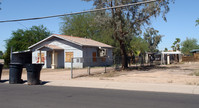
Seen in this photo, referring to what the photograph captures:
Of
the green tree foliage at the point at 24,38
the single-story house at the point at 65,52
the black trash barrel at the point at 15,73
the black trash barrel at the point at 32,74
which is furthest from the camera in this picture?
the green tree foliage at the point at 24,38

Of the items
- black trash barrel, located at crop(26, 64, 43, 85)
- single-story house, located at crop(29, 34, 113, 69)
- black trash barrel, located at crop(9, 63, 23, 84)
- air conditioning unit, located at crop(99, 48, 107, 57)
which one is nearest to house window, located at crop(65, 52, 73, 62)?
single-story house, located at crop(29, 34, 113, 69)

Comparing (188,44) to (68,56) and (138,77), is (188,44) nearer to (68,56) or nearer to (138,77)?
(68,56)

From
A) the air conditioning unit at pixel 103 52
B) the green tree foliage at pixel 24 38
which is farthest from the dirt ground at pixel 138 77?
the green tree foliage at pixel 24 38

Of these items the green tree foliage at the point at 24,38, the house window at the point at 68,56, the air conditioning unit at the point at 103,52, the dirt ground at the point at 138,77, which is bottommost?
the dirt ground at the point at 138,77

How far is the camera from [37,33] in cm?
4241

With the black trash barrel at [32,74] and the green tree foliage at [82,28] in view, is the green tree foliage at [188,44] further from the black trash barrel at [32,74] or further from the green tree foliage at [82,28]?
the black trash barrel at [32,74]

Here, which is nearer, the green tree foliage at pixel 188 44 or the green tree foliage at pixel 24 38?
the green tree foliage at pixel 24 38

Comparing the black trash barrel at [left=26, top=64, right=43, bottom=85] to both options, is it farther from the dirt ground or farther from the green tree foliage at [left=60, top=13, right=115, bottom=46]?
the green tree foliage at [left=60, top=13, right=115, bottom=46]

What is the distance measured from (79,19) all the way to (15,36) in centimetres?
1334

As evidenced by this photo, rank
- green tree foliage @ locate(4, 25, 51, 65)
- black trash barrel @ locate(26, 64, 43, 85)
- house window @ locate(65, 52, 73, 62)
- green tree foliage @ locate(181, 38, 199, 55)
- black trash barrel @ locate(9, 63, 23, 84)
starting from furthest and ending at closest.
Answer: green tree foliage @ locate(181, 38, 199, 55)
green tree foliage @ locate(4, 25, 51, 65)
house window @ locate(65, 52, 73, 62)
black trash barrel @ locate(9, 63, 23, 84)
black trash barrel @ locate(26, 64, 43, 85)

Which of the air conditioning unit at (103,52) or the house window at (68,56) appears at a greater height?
the air conditioning unit at (103,52)

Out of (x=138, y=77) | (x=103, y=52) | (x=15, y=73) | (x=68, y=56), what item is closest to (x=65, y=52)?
(x=68, y=56)

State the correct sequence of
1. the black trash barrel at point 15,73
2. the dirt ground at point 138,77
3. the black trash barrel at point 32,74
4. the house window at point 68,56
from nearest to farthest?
the black trash barrel at point 32,74, the dirt ground at point 138,77, the black trash barrel at point 15,73, the house window at point 68,56

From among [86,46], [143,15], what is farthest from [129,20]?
[86,46]
